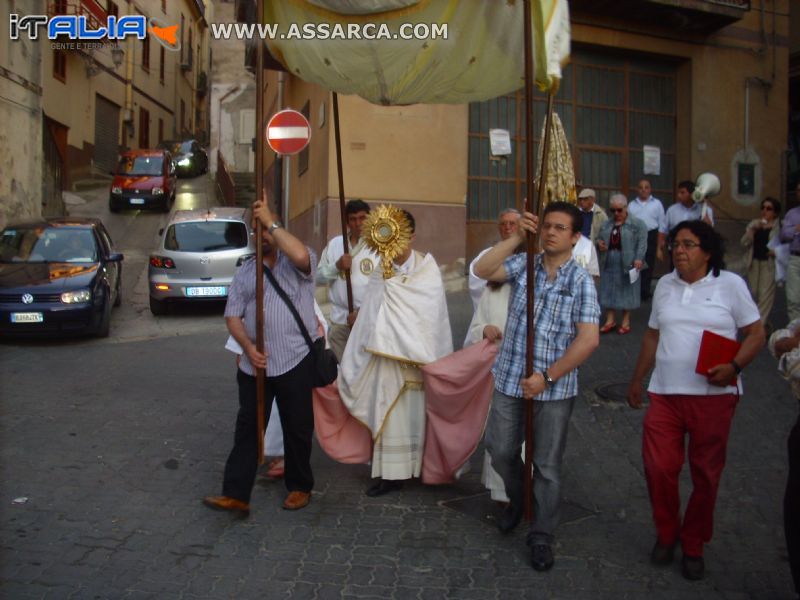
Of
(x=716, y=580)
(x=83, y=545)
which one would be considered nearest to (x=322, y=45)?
(x=83, y=545)

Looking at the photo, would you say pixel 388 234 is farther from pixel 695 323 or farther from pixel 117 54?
pixel 117 54

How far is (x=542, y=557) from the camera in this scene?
4137 mm

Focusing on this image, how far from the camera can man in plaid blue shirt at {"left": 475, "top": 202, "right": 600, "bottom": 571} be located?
4066 millimetres

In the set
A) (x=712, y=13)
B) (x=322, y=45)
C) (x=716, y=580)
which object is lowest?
(x=716, y=580)

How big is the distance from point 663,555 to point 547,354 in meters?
1.23

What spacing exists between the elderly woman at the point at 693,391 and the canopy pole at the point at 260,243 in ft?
7.02

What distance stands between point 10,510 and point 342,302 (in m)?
2.63

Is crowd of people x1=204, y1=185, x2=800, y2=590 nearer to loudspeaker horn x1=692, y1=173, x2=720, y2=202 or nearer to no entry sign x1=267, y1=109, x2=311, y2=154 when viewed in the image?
no entry sign x1=267, y1=109, x2=311, y2=154

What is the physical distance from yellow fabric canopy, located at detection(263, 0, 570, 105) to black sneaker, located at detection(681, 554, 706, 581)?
3.11 metres

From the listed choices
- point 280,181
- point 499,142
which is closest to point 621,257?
point 499,142

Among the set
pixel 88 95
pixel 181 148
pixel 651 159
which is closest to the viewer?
pixel 651 159

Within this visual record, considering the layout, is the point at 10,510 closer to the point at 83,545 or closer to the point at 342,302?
the point at 83,545

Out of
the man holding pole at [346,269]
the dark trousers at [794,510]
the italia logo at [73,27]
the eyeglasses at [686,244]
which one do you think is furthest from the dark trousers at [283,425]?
the italia logo at [73,27]

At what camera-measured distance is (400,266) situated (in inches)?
209
